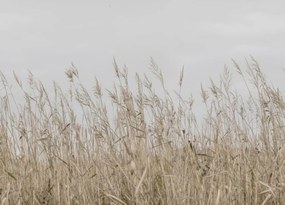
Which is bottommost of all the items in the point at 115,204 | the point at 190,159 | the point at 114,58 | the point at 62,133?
the point at 115,204

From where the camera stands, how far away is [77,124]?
328 centimetres

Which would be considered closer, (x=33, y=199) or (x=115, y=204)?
(x=115, y=204)

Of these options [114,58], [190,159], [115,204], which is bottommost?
[115,204]

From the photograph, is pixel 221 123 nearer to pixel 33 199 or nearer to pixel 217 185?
pixel 217 185

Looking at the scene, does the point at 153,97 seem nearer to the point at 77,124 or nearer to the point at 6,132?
the point at 77,124

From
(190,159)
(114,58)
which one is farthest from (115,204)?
(114,58)

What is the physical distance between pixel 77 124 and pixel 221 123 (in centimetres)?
120

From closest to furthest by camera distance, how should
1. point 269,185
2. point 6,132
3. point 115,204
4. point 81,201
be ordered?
point 115,204
point 81,201
point 269,185
point 6,132

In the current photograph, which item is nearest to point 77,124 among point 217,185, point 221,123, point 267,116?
point 217,185

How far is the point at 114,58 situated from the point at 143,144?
0.55 m

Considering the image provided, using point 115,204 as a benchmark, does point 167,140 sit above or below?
above

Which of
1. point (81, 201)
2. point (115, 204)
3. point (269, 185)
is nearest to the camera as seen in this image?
point (115, 204)

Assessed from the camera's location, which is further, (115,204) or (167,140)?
(167,140)

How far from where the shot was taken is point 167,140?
311 centimetres
